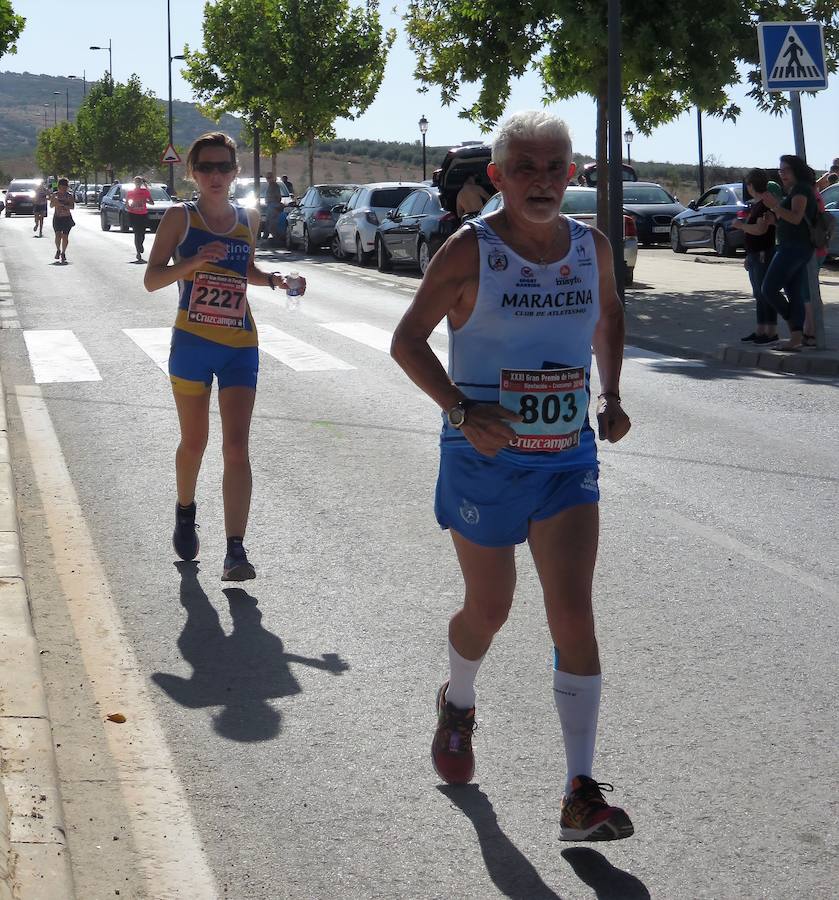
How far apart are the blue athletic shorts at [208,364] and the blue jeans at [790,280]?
28.2 ft

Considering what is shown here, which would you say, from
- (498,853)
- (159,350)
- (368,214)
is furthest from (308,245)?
(498,853)

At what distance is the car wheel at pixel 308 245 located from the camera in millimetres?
33312

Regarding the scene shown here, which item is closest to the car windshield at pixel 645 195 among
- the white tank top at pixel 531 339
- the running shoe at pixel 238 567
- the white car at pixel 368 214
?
the white car at pixel 368 214

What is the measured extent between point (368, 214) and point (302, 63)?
19.3 meters

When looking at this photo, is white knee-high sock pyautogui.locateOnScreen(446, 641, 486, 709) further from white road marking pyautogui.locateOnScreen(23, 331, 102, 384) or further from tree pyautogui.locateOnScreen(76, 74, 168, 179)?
tree pyautogui.locateOnScreen(76, 74, 168, 179)

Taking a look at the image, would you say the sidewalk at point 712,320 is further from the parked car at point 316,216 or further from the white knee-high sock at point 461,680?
the white knee-high sock at point 461,680

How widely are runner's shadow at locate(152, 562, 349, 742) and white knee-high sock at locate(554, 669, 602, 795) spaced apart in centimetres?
111

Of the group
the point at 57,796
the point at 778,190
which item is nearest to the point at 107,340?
the point at 778,190

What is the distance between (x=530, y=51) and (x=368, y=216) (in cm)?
756

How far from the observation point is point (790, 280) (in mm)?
13898

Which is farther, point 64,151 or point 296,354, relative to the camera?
point 64,151

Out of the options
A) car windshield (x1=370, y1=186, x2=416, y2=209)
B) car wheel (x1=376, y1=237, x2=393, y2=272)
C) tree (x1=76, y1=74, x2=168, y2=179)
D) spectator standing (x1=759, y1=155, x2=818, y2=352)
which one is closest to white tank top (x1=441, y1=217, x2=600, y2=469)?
spectator standing (x1=759, y1=155, x2=818, y2=352)

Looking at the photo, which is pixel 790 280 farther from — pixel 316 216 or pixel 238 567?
pixel 316 216

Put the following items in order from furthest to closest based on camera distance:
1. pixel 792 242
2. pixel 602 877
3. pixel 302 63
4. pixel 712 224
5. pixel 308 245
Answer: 1. pixel 302 63
2. pixel 308 245
3. pixel 712 224
4. pixel 792 242
5. pixel 602 877
